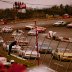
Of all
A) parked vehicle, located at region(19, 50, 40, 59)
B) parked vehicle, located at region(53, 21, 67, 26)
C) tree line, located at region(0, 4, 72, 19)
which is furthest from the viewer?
parked vehicle, located at region(53, 21, 67, 26)

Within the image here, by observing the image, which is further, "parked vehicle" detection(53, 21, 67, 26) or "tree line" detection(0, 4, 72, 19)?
"parked vehicle" detection(53, 21, 67, 26)

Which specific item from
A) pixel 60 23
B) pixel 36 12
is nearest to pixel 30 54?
pixel 60 23

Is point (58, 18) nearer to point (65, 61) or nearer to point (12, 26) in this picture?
point (12, 26)

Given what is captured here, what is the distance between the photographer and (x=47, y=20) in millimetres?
11688

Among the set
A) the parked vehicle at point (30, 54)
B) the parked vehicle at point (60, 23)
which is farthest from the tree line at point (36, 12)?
the parked vehicle at point (30, 54)

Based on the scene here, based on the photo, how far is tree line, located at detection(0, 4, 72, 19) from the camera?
11852mm

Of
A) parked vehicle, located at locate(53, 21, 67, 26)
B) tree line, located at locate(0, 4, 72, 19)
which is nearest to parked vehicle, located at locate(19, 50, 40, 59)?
tree line, located at locate(0, 4, 72, 19)

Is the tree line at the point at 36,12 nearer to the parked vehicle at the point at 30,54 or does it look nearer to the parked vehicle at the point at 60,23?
the parked vehicle at the point at 60,23

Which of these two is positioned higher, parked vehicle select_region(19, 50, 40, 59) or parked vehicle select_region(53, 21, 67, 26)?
parked vehicle select_region(19, 50, 40, 59)

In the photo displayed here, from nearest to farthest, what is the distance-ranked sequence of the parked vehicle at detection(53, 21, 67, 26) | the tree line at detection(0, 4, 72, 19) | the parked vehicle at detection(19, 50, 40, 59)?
1. the parked vehicle at detection(19, 50, 40, 59)
2. the tree line at detection(0, 4, 72, 19)
3. the parked vehicle at detection(53, 21, 67, 26)

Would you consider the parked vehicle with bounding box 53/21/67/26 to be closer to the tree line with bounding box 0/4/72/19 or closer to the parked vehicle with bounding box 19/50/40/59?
the tree line with bounding box 0/4/72/19

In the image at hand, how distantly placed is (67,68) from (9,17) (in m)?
8.20

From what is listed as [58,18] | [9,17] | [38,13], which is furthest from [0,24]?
[58,18]

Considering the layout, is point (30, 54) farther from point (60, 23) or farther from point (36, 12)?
point (36, 12)
